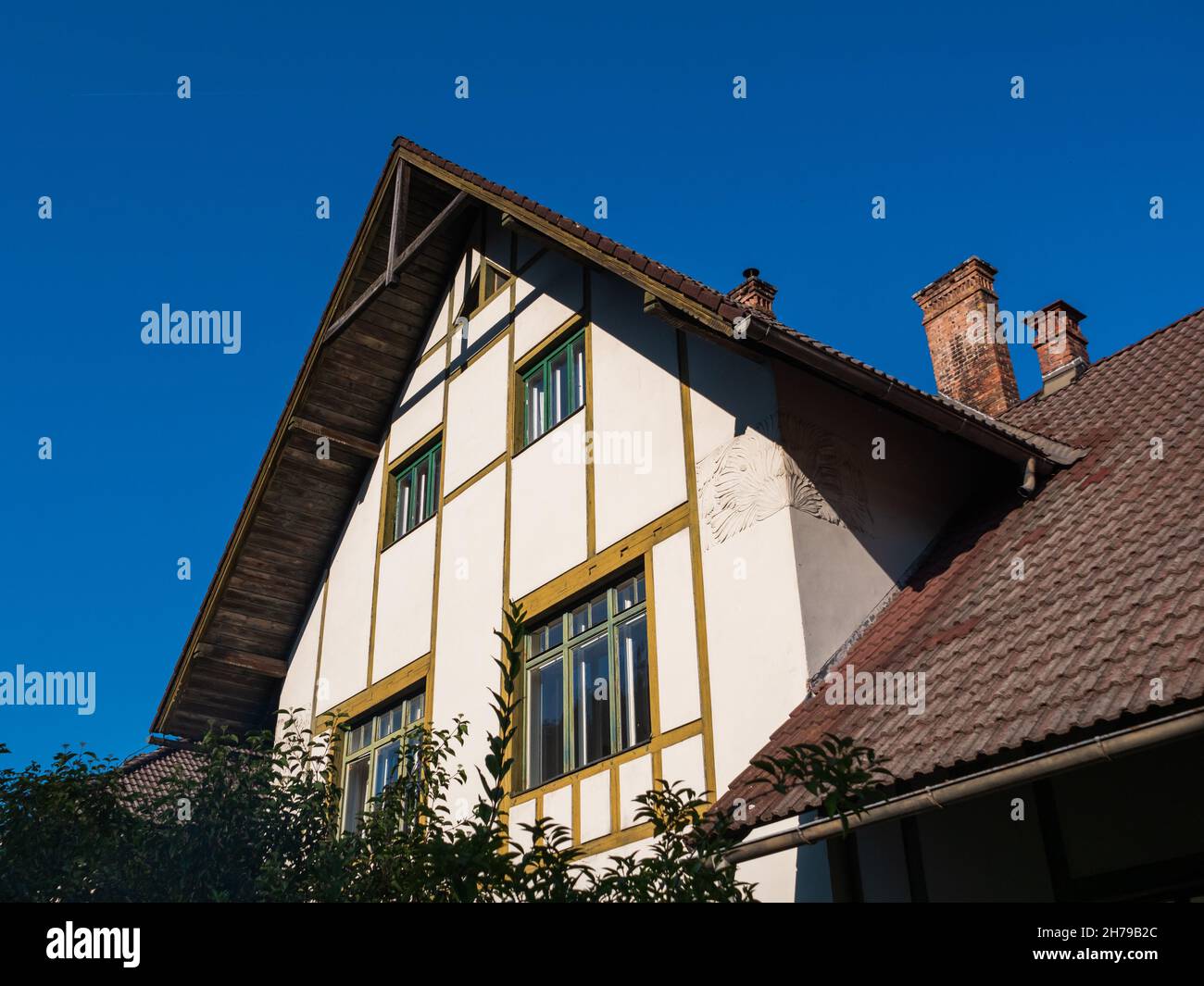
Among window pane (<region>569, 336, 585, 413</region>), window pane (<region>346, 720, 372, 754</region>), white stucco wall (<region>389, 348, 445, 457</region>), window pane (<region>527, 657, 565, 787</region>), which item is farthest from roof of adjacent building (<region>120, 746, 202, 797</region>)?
window pane (<region>569, 336, 585, 413</region>)

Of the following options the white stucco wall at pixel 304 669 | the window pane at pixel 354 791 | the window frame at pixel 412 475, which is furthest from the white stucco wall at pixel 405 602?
the white stucco wall at pixel 304 669

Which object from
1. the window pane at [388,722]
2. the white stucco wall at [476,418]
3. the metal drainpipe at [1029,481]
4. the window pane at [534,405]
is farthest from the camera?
the window pane at [388,722]

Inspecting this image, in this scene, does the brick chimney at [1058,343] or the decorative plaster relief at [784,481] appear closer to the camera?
the decorative plaster relief at [784,481]

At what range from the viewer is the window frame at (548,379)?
12.2 m

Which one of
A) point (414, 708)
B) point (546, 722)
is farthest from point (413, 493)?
point (546, 722)

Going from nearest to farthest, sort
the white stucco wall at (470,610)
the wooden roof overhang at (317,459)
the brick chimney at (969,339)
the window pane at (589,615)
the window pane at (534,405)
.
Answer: the window pane at (589,615)
the white stucco wall at (470,610)
the window pane at (534,405)
the wooden roof overhang at (317,459)
the brick chimney at (969,339)

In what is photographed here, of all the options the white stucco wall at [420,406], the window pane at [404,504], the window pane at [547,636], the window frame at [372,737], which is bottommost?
the window frame at [372,737]

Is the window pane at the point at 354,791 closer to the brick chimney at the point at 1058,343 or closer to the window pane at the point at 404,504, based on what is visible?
the window pane at the point at 404,504

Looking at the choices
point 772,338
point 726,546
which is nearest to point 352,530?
point 726,546

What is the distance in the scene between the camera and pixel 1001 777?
636 centimetres

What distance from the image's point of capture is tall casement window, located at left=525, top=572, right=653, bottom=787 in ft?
32.9

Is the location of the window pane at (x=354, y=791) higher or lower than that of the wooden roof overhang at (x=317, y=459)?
lower

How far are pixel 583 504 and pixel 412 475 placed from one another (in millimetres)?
4437

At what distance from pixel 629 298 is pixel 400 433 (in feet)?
15.8
